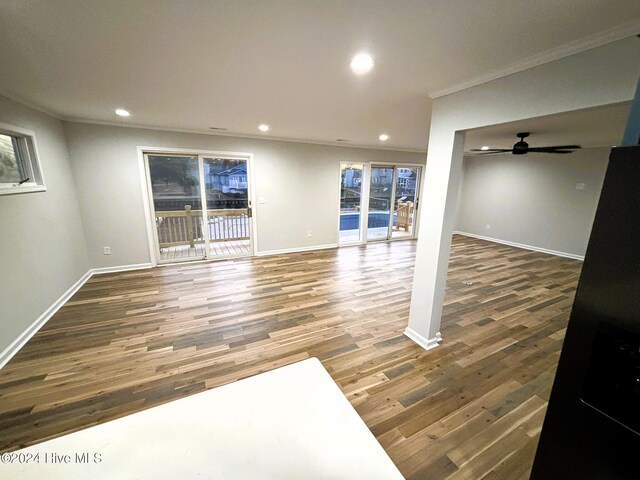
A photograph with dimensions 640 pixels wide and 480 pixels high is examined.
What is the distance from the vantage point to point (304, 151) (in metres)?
5.37

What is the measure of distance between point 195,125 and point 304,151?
2168 millimetres

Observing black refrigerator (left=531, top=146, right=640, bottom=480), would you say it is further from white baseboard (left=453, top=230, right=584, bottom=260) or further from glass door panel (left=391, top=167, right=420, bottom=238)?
white baseboard (left=453, top=230, right=584, bottom=260)

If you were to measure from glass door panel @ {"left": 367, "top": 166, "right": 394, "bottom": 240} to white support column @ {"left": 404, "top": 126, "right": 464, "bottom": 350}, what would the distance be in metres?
4.13

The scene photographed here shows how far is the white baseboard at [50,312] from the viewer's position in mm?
2236

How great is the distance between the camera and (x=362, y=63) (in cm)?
171

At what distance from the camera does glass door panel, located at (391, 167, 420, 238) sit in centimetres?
689

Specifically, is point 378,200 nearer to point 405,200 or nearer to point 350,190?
point 350,190

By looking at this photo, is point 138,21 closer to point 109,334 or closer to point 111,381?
point 111,381

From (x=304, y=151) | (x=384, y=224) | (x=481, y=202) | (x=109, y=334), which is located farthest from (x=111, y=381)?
(x=481, y=202)

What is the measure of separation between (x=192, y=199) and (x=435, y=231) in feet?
14.6

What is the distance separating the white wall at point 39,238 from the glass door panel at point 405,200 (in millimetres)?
6529

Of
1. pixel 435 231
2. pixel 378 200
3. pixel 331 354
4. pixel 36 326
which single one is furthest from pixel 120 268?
pixel 378 200

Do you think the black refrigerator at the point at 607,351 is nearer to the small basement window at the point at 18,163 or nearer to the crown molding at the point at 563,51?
the crown molding at the point at 563,51

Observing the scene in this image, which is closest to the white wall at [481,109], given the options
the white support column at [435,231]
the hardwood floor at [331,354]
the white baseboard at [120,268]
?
the white support column at [435,231]
